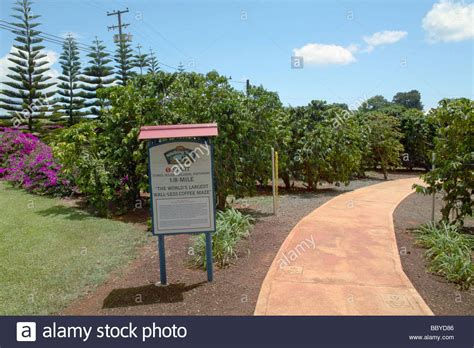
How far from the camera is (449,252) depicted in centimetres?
556

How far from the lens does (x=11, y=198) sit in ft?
35.6

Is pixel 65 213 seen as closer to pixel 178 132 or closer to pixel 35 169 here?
pixel 35 169

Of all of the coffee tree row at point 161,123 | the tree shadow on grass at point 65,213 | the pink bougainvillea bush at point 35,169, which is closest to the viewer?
the coffee tree row at point 161,123

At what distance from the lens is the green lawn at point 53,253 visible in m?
4.68

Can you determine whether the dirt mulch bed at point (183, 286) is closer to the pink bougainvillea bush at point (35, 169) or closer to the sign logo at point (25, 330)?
the sign logo at point (25, 330)

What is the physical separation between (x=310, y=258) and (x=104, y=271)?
307cm

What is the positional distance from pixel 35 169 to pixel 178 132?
8.96m

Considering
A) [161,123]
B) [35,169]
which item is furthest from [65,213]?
[35,169]

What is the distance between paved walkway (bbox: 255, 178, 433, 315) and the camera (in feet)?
13.6

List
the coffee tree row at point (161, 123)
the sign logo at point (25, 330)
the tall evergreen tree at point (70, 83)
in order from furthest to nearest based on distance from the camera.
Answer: the tall evergreen tree at point (70, 83)
the coffee tree row at point (161, 123)
the sign logo at point (25, 330)

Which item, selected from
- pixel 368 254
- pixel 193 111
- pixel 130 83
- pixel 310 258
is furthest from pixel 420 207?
pixel 130 83

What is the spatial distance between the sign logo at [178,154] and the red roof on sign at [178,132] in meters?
0.18

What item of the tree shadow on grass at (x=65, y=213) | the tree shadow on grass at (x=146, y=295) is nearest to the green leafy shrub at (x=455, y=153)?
the tree shadow on grass at (x=146, y=295)

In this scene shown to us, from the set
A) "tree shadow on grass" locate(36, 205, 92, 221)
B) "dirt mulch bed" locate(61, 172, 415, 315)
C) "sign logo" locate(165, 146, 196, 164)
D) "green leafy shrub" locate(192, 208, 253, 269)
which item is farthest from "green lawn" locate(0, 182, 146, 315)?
"sign logo" locate(165, 146, 196, 164)
